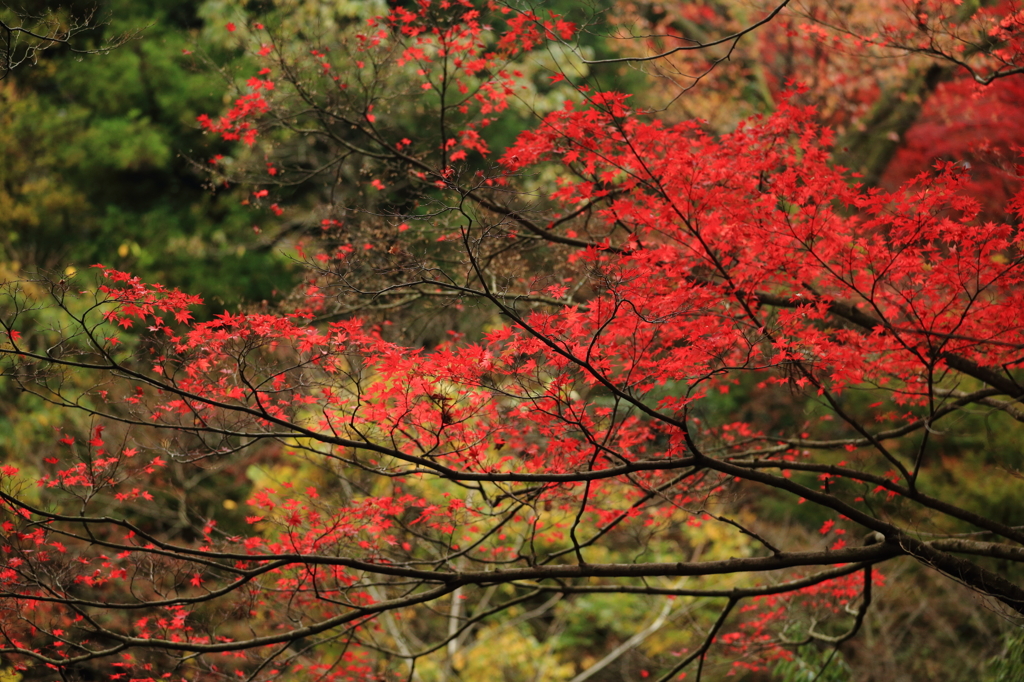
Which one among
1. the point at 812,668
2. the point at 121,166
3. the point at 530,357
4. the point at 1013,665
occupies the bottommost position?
the point at 1013,665

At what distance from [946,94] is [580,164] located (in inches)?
351

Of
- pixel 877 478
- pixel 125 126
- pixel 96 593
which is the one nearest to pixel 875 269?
pixel 877 478

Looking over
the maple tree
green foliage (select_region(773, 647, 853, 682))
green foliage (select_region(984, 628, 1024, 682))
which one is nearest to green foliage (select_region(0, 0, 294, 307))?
the maple tree

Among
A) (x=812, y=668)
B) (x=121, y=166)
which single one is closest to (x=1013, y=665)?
(x=812, y=668)

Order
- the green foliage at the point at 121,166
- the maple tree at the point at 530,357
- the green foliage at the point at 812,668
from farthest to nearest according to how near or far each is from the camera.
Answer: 1. the green foliage at the point at 121,166
2. the green foliage at the point at 812,668
3. the maple tree at the point at 530,357

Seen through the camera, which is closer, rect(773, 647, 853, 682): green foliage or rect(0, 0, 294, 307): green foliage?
rect(773, 647, 853, 682): green foliage

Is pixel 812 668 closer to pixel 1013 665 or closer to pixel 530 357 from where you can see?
pixel 1013 665

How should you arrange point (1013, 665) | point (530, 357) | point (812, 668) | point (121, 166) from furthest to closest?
point (121, 166) < point (812, 668) < point (1013, 665) < point (530, 357)

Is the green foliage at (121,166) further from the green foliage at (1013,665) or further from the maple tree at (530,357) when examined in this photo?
the green foliage at (1013,665)

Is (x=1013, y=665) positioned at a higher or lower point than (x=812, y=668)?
lower

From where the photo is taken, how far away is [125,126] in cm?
1323

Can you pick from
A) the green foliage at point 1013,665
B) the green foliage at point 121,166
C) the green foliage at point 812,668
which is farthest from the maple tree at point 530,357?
the green foliage at point 121,166

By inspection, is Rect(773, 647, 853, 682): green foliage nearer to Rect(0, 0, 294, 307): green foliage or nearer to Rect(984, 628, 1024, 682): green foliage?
Rect(984, 628, 1024, 682): green foliage

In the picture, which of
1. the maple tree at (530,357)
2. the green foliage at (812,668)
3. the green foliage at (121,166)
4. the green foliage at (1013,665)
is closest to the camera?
the maple tree at (530,357)
